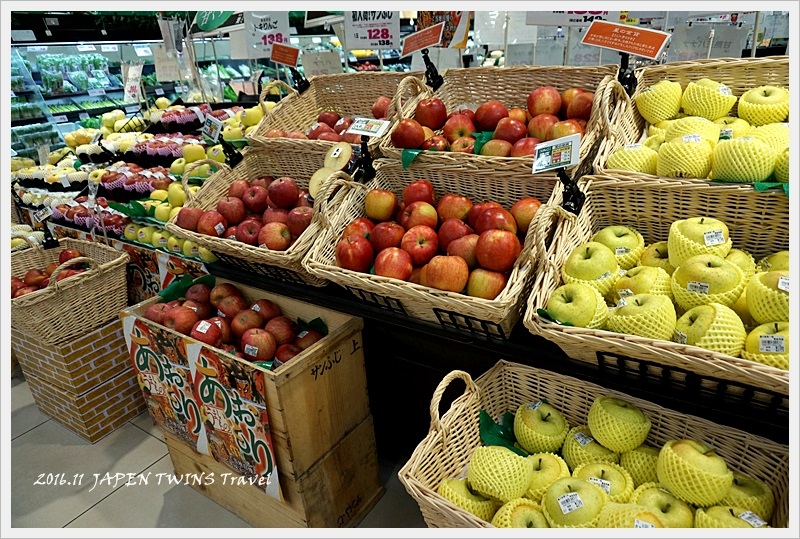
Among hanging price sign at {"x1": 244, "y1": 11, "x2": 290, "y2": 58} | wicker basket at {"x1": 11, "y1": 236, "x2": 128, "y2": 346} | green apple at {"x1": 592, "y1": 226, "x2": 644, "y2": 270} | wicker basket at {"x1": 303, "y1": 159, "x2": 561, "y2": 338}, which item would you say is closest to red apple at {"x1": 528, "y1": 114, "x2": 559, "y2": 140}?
wicker basket at {"x1": 303, "y1": 159, "x2": 561, "y2": 338}

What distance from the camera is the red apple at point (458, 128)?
6.78ft

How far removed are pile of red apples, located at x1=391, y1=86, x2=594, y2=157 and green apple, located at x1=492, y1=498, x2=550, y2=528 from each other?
1093mm

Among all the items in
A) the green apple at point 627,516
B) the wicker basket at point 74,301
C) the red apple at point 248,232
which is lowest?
the wicker basket at point 74,301

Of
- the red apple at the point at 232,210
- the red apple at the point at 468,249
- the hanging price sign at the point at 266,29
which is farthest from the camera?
the hanging price sign at the point at 266,29

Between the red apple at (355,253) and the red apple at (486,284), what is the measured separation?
369 mm

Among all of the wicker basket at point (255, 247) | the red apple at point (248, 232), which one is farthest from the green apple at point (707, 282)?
the red apple at point (248, 232)

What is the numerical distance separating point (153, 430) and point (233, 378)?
1.28 metres

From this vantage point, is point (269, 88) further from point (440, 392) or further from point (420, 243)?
point (440, 392)

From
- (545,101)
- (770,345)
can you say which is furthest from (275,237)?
(770,345)

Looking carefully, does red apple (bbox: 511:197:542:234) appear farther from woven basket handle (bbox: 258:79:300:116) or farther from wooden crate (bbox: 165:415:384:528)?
woven basket handle (bbox: 258:79:300:116)

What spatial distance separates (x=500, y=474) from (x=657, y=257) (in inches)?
29.8

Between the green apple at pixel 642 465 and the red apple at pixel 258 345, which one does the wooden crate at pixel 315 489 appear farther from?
the green apple at pixel 642 465

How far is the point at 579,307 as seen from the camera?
1.29 m

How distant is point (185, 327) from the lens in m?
2.03
